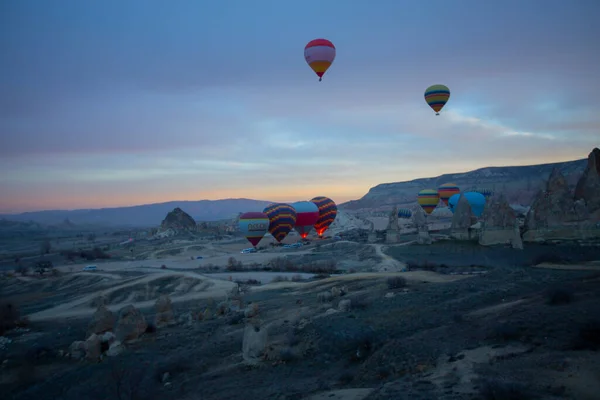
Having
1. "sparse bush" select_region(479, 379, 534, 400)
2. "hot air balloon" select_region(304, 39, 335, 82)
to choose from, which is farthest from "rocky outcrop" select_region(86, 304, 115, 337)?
"hot air balloon" select_region(304, 39, 335, 82)

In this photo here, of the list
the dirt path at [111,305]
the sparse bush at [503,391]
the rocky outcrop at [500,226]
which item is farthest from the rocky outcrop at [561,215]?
the sparse bush at [503,391]

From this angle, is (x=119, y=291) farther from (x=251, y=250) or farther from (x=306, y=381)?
(x=251, y=250)

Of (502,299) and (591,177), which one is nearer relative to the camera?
(502,299)

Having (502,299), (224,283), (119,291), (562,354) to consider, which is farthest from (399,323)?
(119,291)

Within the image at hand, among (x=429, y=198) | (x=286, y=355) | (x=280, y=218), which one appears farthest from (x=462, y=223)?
(x=429, y=198)

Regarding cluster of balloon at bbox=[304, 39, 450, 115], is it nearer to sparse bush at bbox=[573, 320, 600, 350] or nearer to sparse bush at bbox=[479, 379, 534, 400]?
sparse bush at bbox=[573, 320, 600, 350]

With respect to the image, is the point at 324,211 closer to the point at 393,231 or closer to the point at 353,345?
the point at 393,231

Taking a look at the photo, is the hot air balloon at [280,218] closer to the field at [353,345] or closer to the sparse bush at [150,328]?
the field at [353,345]
